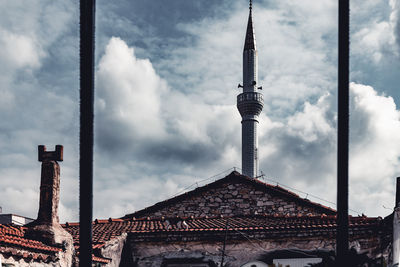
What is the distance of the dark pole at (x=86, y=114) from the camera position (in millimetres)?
3553

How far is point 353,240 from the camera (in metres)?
14.3

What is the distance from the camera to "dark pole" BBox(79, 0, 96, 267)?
11.7 ft

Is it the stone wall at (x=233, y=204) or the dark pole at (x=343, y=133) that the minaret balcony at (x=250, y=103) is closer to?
the stone wall at (x=233, y=204)

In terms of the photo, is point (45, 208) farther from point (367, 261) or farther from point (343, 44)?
point (343, 44)

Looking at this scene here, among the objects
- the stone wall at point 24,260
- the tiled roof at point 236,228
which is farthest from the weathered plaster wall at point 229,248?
the stone wall at point 24,260

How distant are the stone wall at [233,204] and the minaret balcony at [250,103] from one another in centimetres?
2632

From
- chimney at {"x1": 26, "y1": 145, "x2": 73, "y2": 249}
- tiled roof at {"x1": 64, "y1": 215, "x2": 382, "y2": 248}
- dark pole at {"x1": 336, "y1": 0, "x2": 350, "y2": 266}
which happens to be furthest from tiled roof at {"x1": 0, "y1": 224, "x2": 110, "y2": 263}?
dark pole at {"x1": 336, "y1": 0, "x2": 350, "y2": 266}

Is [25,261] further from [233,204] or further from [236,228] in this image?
[233,204]

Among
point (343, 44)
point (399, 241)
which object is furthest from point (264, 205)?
point (343, 44)

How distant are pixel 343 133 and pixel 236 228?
446 inches

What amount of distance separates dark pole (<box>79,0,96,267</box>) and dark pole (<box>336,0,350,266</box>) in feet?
5.02

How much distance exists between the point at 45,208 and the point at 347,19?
31.9 feet

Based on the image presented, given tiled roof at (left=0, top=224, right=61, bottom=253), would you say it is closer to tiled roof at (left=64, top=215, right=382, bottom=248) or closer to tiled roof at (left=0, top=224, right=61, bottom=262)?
tiled roof at (left=0, top=224, right=61, bottom=262)

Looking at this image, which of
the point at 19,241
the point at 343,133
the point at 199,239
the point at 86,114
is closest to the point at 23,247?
the point at 19,241
